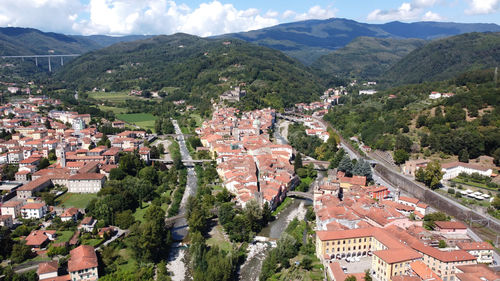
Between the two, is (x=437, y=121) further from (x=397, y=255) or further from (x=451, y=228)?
(x=397, y=255)

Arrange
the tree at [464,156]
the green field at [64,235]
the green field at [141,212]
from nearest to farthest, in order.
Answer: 1. the green field at [64,235]
2. the green field at [141,212]
3. the tree at [464,156]

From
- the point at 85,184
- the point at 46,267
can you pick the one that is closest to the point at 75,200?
the point at 85,184

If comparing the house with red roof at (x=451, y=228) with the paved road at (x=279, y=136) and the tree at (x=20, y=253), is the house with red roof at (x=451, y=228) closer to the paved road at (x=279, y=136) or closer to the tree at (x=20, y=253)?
the tree at (x=20, y=253)

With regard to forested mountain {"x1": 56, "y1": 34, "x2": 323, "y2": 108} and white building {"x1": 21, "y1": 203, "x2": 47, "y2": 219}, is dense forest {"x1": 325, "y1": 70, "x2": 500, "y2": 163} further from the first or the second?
white building {"x1": 21, "y1": 203, "x2": 47, "y2": 219}

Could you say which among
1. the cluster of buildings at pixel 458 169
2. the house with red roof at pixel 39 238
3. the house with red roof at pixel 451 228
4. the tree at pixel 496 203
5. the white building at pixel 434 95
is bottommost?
the house with red roof at pixel 39 238

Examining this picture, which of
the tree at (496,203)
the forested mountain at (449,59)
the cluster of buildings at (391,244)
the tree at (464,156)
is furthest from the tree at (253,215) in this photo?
the forested mountain at (449,59)
